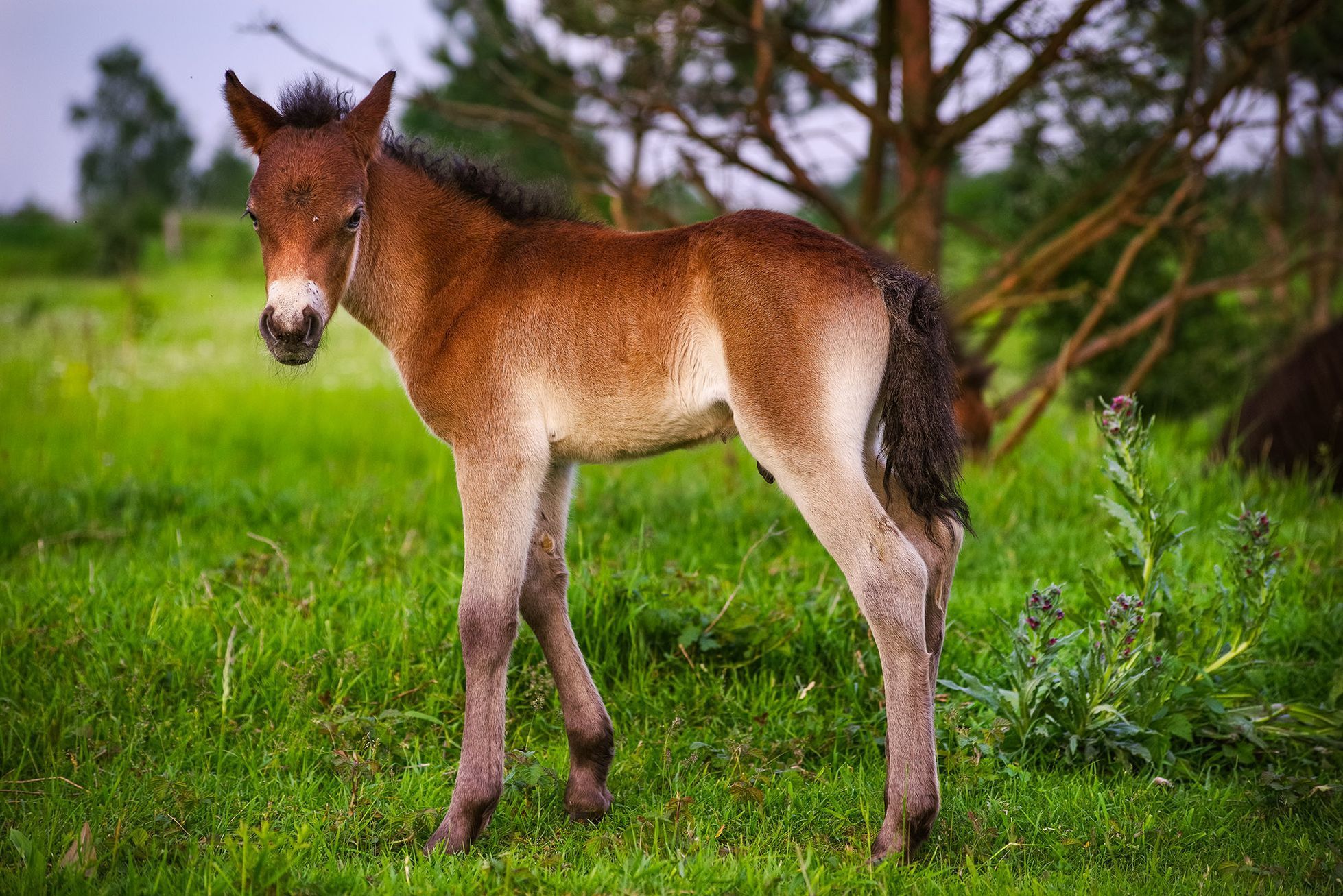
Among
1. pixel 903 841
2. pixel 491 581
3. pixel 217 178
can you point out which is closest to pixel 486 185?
pixel 491 581

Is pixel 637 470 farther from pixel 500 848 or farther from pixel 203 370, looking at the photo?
pixel 203 370

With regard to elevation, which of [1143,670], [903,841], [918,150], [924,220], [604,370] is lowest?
[903,841]

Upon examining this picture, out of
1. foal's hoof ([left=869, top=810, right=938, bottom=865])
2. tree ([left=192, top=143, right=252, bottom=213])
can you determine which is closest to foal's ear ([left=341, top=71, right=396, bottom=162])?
foal's hoof ([left=869, top=810, right=938, bottom=865])

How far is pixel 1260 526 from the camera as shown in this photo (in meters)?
4.32

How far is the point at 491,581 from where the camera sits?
11.9 feet

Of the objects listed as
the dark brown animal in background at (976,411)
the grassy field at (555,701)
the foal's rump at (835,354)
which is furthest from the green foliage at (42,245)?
the foal's rump at (835,354)

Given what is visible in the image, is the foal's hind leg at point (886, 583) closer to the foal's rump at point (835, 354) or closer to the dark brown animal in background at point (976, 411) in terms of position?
the foal's rump at point (835, 354)

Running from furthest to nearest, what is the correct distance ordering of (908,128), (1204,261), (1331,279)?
(1331,279)
(1204,261)
(908,128)

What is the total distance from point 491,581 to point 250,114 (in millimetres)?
1840

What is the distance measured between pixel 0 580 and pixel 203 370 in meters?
→ 9.16

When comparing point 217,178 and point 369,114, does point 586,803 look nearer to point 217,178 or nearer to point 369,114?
point 369,114

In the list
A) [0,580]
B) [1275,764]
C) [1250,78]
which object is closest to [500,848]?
[1275,764]

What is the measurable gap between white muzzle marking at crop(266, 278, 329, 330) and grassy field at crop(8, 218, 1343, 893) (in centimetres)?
92

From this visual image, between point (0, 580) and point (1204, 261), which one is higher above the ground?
point (1204, 261)
